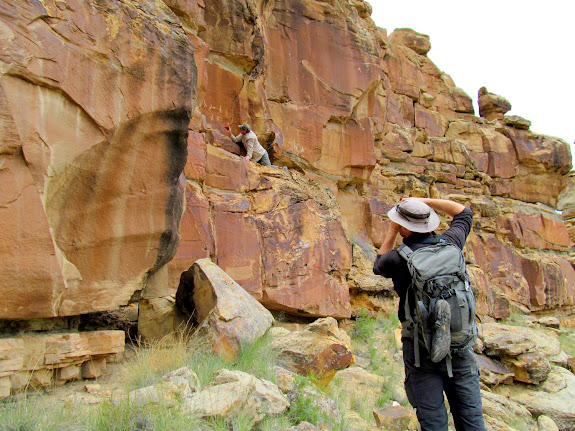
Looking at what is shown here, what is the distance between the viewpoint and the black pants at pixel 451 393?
298 cm

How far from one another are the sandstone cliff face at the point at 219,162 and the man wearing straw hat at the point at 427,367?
9.02 feet

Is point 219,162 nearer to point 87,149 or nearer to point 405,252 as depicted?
point 87,149

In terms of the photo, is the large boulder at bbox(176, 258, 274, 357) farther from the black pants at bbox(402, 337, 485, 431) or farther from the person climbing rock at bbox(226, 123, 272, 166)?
the person climbing rock at bbox(226, 123, 272, 166)

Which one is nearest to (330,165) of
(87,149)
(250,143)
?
(250,143)

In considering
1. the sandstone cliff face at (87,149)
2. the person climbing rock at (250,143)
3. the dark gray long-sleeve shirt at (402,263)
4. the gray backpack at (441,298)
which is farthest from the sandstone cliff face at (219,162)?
the gray backpack at (441,298)

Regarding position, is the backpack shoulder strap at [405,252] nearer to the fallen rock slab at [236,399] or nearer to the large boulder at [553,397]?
the fallen rock slab at [236,399]

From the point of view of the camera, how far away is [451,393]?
307 cm

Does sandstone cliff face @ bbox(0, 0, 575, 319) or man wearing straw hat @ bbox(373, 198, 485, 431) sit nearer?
man wearing straw hat @ bbox(373, 198, 485, 431)

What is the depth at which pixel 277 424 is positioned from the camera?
3420mm

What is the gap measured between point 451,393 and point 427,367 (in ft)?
0.87

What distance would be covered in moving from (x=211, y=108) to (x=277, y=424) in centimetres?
685

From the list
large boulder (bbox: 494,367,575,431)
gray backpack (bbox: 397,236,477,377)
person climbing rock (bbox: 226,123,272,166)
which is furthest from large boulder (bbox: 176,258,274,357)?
large boulder (bbox: 494,367,575,431)

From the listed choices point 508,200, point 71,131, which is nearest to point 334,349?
point 71,131

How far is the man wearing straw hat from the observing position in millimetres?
2992
